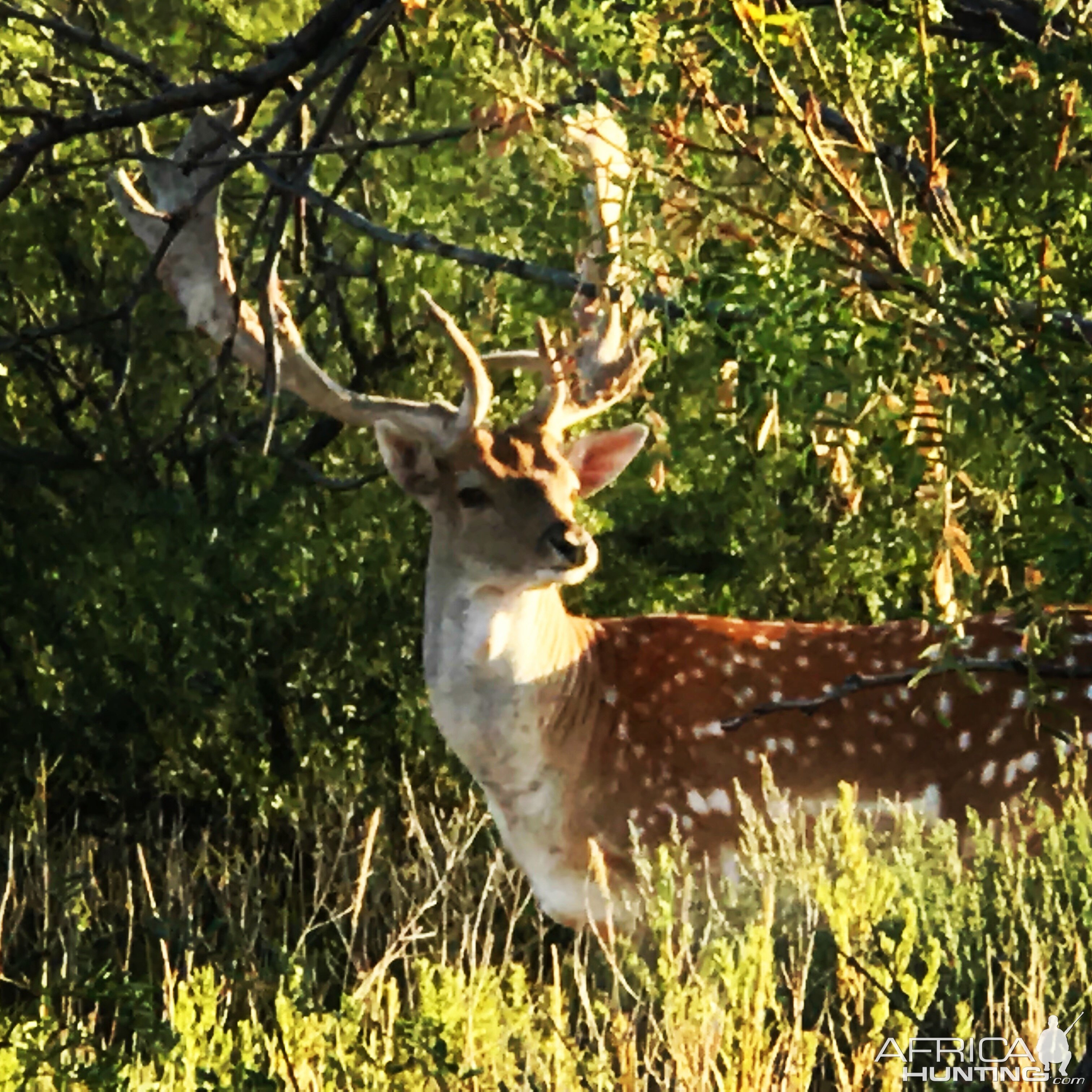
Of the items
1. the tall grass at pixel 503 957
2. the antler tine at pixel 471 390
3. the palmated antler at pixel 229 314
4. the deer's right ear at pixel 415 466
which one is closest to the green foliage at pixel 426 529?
the tall grass at pixel 503 957

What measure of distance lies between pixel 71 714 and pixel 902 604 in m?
3.21

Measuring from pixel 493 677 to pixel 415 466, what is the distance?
712 millimetres

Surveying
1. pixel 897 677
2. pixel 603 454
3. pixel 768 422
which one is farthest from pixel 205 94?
pixel 603 454

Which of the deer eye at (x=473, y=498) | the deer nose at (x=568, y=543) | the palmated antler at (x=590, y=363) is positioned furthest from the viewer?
the deer eye at (x=473, y=498)

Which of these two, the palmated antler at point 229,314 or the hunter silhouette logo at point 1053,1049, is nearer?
the hunter silhouette logo at point 1053,1049

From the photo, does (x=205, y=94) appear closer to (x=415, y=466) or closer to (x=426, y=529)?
(x=415, y=466)

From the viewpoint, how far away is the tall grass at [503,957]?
3811 mm

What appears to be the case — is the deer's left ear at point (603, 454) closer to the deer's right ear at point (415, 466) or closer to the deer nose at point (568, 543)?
the deer's right ear at point (415, 466)

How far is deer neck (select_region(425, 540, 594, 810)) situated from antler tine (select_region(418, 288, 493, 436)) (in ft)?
1.27

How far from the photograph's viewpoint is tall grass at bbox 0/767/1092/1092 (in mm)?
3811

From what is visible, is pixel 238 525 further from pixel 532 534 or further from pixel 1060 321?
pixel 1060 321

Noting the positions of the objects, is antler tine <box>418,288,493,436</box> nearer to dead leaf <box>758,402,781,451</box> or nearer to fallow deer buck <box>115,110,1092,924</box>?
fallow deer buck <box>115,110,1092,924</box>

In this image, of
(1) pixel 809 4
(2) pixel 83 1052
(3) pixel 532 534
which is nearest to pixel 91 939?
(2) pixel 83 1052

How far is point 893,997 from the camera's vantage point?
3.41 meters
